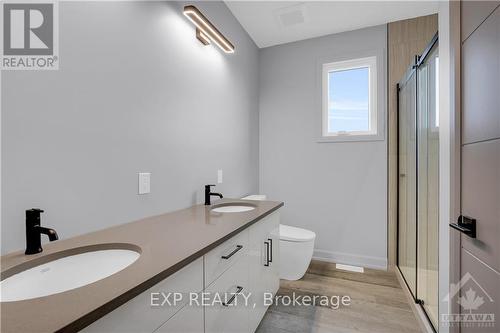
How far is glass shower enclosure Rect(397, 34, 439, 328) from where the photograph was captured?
1.51 m

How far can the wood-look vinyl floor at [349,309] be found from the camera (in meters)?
1.62

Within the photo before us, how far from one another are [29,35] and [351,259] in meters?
2.98

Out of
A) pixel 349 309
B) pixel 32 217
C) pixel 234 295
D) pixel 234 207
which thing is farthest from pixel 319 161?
pixel 32 217

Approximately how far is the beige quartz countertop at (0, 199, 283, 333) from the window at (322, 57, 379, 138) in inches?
66.9

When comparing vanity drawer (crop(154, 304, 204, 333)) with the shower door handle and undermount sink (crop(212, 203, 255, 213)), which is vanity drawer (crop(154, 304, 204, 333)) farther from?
the shower door handle

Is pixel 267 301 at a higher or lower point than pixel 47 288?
lower

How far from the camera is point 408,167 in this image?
2.15 meters

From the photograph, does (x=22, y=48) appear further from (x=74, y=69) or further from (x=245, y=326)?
(x=245, y=326)

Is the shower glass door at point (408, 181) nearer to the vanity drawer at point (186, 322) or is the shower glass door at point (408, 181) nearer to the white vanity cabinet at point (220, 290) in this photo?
the white vanity cabinet at point (220, 290)

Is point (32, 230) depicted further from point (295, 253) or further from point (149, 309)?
point (295, 253)

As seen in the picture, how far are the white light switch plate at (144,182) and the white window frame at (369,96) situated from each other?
2.00 m

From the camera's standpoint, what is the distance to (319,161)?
272cm

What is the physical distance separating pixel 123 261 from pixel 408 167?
230cm

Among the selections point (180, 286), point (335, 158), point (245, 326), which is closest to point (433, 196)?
point (335, 158)
